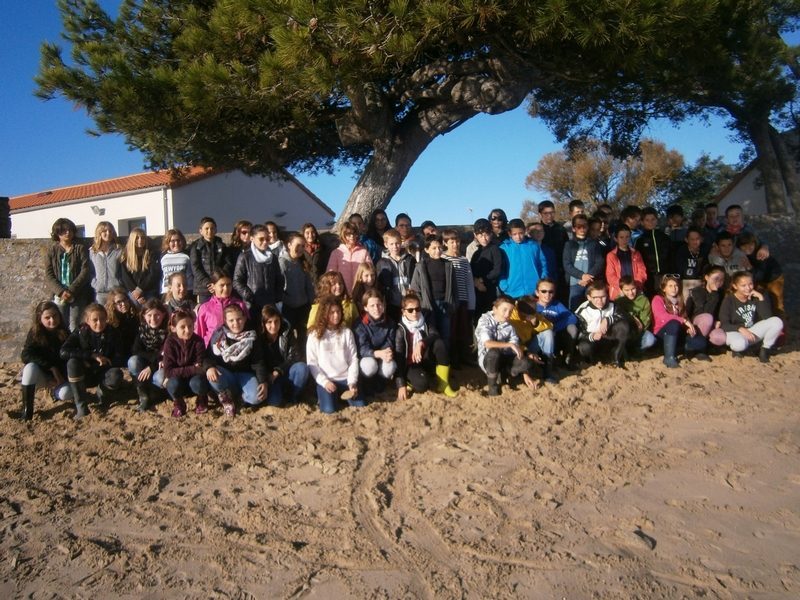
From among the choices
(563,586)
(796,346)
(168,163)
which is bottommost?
(563,586)

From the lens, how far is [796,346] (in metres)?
6.89

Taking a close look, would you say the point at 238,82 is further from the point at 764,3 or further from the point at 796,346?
the point at 796,346

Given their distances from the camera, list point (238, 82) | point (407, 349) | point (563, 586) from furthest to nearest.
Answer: point (238, 82) < point (407, 349) < point (563, 586)

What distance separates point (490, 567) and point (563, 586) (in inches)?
14.9

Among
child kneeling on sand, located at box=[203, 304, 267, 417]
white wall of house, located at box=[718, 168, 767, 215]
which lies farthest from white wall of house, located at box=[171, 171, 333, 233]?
child kneeling on sand, located at box=[203, 304, 267, 417]

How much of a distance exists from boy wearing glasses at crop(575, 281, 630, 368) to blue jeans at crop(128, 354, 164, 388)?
3.92 m

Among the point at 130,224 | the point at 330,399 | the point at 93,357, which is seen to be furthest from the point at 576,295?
the point at 130,224

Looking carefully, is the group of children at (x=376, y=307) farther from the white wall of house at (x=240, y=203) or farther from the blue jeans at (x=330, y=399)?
the white wall of house at (x=240, y=203)

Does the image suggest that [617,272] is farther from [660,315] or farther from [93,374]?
[93,374]

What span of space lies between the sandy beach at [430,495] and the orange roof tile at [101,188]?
58.7 feet

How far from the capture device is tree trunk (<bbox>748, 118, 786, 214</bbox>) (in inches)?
449

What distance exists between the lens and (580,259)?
672 cm

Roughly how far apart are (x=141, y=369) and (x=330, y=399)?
170cm

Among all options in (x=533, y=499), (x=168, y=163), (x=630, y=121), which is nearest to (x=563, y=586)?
(x=533, y=499)
